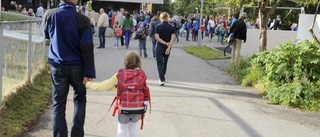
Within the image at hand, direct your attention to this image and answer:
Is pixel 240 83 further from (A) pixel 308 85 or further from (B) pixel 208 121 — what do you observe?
(B) pixel 208 121

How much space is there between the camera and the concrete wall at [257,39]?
17.9 meters

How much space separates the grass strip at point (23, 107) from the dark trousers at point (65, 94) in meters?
0.78

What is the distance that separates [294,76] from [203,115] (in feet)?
8.72

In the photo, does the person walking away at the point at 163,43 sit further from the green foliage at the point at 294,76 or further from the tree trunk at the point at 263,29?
the tree trunk at the point at 263,29

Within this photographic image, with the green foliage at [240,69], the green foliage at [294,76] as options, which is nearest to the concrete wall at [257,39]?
the green foliage at [240,69]

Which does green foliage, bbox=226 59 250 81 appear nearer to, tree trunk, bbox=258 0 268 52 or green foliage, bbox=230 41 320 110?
tree trunk, bbox=258 0 268 52

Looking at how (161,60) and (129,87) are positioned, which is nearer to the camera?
(129,87)

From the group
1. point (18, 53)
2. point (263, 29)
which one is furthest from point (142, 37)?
point (18, 53)

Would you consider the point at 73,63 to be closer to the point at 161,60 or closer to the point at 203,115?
the point at 203,115

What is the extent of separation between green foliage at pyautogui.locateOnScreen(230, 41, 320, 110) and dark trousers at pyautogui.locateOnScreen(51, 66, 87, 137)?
4.75m

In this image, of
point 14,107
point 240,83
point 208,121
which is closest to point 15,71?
point 14,107

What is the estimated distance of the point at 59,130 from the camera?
472 cm

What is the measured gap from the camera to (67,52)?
14.9 ft

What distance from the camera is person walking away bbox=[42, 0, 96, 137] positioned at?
14.6 feet
